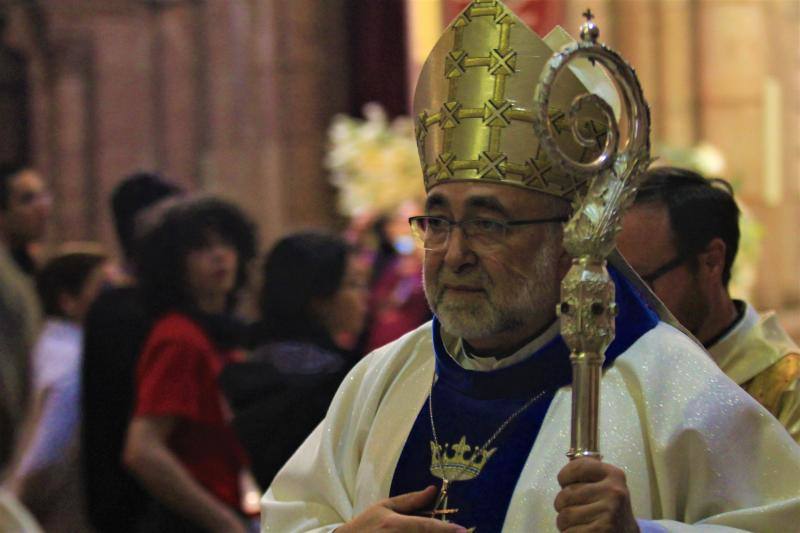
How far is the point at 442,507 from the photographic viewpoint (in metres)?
2.56

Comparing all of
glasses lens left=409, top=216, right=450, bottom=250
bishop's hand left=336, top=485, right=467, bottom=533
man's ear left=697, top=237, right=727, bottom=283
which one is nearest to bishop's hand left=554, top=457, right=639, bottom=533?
bishop's hand left=336, top=485, right=467, bottom=533

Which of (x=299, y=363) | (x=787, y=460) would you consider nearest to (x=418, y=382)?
(x=787, y=460)

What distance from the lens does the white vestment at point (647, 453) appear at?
232 cm

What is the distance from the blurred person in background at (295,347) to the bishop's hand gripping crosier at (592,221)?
5.00ft

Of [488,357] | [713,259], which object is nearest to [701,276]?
[713,259]

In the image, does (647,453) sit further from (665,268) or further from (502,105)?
(665,268)

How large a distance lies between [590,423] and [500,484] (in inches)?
15.9

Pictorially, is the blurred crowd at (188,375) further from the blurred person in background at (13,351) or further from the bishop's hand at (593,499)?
the blurred person in background at (13,351)

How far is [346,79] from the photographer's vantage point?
11.0 metres

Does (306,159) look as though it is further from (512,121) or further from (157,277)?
(512,121)

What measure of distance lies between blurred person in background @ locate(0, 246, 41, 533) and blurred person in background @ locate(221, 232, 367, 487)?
1931 mm

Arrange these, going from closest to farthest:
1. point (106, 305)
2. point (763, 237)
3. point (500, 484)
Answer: point (500, 484), point (106, 305), point (763, 237)

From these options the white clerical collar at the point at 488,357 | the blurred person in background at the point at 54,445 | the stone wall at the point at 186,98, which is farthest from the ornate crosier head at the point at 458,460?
the stone wall at the point at 186,98

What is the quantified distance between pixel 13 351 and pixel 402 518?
3.11 ft
